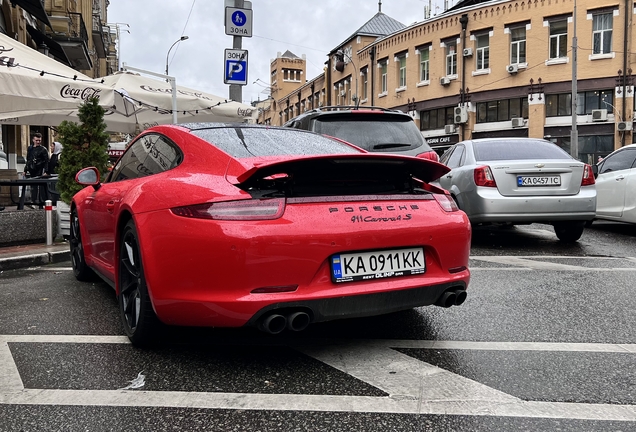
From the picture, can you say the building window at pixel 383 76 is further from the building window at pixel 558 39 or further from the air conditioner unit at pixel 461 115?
the building window at pixel 558 39

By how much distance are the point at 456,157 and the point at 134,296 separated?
599 cm

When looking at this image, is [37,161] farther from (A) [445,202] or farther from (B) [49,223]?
(A) [445,202]

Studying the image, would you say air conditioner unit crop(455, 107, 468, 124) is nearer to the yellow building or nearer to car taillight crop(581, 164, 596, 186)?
the yellow building

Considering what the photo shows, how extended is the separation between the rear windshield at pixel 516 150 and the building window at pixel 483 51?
26.4 meters

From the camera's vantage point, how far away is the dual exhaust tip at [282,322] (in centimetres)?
277

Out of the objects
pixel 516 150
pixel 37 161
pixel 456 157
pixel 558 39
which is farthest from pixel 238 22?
pixel 558 39

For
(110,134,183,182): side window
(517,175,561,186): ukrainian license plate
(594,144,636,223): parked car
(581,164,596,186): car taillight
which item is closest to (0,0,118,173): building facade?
(110,134,183,182): side window

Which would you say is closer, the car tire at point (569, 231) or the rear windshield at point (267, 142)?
the rear windshield at point (267, 142)

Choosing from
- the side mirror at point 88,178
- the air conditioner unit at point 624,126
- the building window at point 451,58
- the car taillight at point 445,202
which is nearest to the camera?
the car taillight at point 445,202

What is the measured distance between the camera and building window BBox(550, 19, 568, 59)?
96.6 feet

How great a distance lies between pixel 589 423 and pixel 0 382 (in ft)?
8.69

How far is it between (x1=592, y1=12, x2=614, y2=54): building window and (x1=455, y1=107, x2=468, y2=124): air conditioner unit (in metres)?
7.07

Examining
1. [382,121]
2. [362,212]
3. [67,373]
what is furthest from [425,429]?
[382,121]

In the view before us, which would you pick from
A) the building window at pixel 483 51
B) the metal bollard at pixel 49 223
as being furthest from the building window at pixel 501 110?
the metal bollard at pixel 49 223
